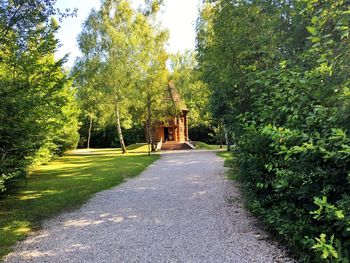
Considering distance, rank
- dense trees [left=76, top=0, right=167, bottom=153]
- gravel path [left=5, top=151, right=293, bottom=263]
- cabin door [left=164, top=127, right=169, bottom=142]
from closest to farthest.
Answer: gravel path [left=5, top=151, right=293, bottom=263] < dense trees [left=76, top=0, right=167, bottom=153] < cabin door [left=164, top=127, right=169, bottom=142]

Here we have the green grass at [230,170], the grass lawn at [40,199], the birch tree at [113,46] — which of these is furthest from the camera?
the birch tree at [113,46]

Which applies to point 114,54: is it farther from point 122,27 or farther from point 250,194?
point 250,194

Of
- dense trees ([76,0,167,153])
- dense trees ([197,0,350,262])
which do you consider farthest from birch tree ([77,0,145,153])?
dense trees ([197,0,350,262])

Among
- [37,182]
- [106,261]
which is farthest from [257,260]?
[37,182]

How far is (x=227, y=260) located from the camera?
13.7 feet

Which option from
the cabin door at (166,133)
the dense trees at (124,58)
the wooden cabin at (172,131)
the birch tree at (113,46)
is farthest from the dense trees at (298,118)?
the cabin door at (166,133)

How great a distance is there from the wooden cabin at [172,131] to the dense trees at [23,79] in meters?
20.6

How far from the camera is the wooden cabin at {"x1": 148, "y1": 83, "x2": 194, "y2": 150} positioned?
29827 mm

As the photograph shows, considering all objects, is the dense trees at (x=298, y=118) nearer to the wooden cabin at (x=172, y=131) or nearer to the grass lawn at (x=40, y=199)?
the grass lawn at (x=40, y=199)

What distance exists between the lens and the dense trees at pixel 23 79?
21.8 ft

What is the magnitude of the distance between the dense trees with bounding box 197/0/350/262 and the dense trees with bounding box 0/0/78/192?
4440mm

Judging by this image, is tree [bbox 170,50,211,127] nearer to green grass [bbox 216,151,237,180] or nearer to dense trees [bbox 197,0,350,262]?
green grass [bbox 216,151,237,180]

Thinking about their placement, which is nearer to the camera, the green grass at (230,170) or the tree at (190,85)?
the green grass at (230,170)

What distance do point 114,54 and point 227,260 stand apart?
71.5ft
